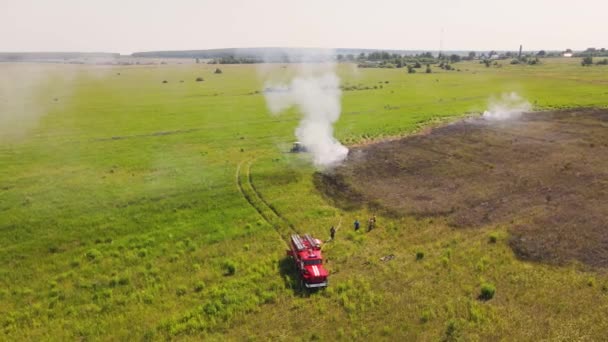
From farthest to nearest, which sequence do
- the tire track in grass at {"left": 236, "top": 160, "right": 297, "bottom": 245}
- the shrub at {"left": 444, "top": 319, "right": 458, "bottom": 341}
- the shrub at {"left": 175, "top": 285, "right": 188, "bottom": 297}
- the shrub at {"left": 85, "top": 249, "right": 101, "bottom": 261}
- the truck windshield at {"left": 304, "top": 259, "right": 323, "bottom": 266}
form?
the tire track in grass at {"left": 236, "top": 160, "right": 297, "bottom": 245}, the shrub at {"left": 85, "top": 249, "right": 101, "bottom": 261}, the truck windshield at {"left": 304, "top": 259, "right": 323, "bottom": 266}, the shrub at {"left": 175, "top": 285, "right": 188, "bottom": 297}, the shrub at {"left": 444, "top": 319, "right": 458, "bottom": 341}

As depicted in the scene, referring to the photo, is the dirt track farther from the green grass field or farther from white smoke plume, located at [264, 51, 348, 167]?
white smoke plume, located at [264, 51, 348, 167]

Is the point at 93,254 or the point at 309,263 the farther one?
the point at 93,254

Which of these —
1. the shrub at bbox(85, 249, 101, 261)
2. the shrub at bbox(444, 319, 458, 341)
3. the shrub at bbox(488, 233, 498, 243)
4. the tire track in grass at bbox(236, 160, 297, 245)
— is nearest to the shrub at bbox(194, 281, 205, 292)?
the tire track in grass at bbox(236, 160, 297, 245)

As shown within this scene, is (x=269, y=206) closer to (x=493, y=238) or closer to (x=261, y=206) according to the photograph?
(x=261, y=206)

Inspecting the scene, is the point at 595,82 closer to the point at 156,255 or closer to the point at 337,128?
the point at 337,128

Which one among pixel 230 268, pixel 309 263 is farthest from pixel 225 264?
pixel 309 263

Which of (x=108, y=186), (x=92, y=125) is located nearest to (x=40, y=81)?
(x=92, y=125)
